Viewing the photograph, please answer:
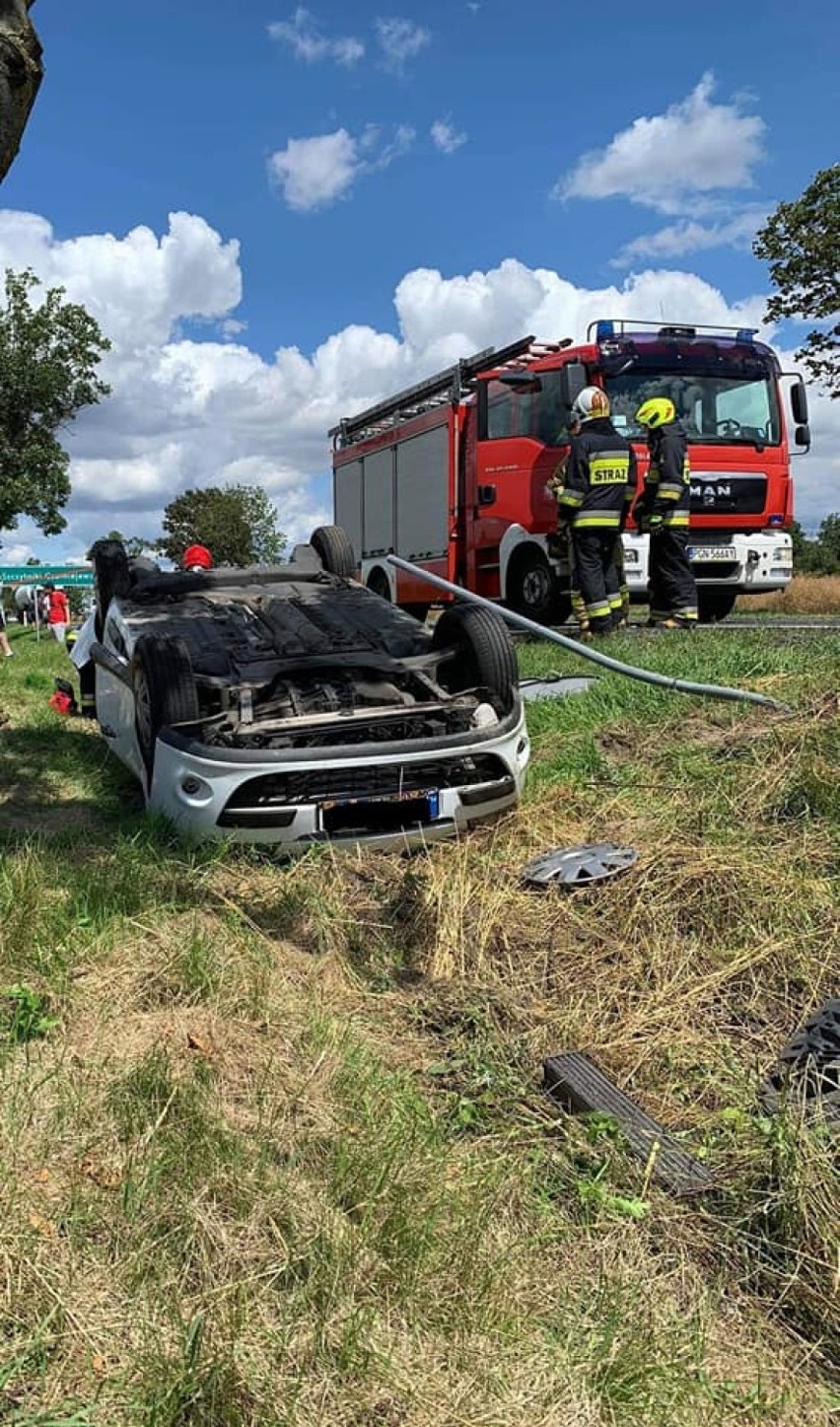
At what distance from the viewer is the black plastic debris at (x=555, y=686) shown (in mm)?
5684

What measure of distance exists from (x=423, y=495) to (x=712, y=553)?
12.9 ft

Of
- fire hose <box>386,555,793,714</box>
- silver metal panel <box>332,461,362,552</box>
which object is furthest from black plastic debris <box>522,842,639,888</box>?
silver metal panel <box>332,461,362,552</box>

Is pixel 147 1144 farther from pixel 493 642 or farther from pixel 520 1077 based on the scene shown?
pixel 493 642

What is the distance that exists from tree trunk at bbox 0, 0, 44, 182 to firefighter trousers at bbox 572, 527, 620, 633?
5.52 meters

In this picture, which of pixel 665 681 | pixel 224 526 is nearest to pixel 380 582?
pixel 665 681

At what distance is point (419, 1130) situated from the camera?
2045 millimetres

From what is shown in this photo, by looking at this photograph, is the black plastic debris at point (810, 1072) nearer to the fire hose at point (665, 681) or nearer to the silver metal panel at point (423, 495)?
the fire hose at point (665, 681)

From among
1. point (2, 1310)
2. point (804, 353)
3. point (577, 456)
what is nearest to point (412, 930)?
point (2, 1310)

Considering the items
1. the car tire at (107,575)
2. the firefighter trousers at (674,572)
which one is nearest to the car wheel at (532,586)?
the firefighter trousers at (674,572)

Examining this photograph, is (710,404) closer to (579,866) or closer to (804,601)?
(579,866)

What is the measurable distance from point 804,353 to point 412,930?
56.4ft

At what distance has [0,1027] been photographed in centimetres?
236

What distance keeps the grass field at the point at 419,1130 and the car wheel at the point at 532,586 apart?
5.34 meters

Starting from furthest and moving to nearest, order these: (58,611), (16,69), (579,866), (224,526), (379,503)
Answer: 1. (224,526)
2. (58,611)
3. (379,503)
4. (579,866)
5. (16,69)
